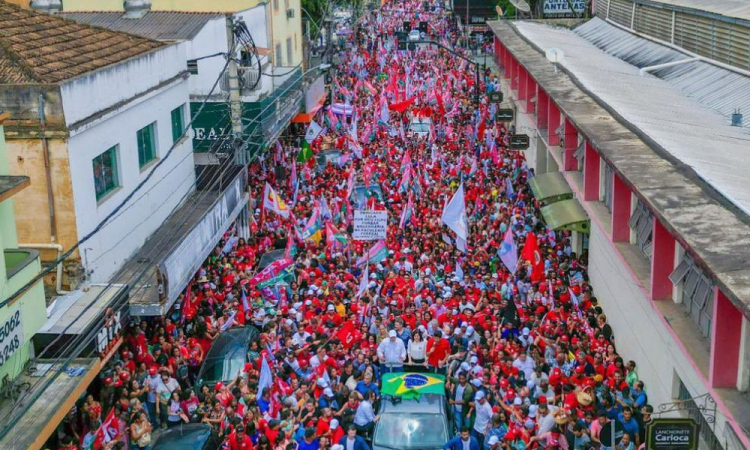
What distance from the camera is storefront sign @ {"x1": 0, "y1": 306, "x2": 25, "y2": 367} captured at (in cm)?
1393

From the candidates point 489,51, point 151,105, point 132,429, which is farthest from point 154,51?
point 489,51

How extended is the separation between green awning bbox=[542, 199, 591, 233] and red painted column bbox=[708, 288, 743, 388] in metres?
10.3

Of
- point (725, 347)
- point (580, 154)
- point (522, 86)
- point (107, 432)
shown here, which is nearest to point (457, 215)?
point (580, 154)

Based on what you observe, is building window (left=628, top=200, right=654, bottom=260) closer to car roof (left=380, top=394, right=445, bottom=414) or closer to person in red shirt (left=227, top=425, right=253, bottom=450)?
car roof (left=380, top=394, right=445, bottom=414)

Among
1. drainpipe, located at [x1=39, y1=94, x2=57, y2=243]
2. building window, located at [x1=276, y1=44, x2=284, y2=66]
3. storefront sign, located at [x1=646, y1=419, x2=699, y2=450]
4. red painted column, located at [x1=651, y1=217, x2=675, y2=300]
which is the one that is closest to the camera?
storefront sign, located at [x1=646, y1=419, x2=699, y2=450]

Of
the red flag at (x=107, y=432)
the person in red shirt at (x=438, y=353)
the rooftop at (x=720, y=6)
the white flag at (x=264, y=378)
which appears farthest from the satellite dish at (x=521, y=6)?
the red flag at (x=107, y=432)

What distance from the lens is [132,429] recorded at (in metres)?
14.8

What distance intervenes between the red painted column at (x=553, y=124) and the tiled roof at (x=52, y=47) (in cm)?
1041

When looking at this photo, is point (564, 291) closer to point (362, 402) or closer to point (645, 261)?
point (645, 261)

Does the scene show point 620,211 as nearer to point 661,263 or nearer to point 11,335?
point 661,263

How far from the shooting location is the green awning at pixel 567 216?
22094 mm

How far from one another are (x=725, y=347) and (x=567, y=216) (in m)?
10.9

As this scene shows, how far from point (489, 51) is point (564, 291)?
55.0m

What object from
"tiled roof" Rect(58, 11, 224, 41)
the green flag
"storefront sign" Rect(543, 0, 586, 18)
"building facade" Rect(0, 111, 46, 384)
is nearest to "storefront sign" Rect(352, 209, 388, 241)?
"tiled roof" Rect(58, 11, 224, 41)
